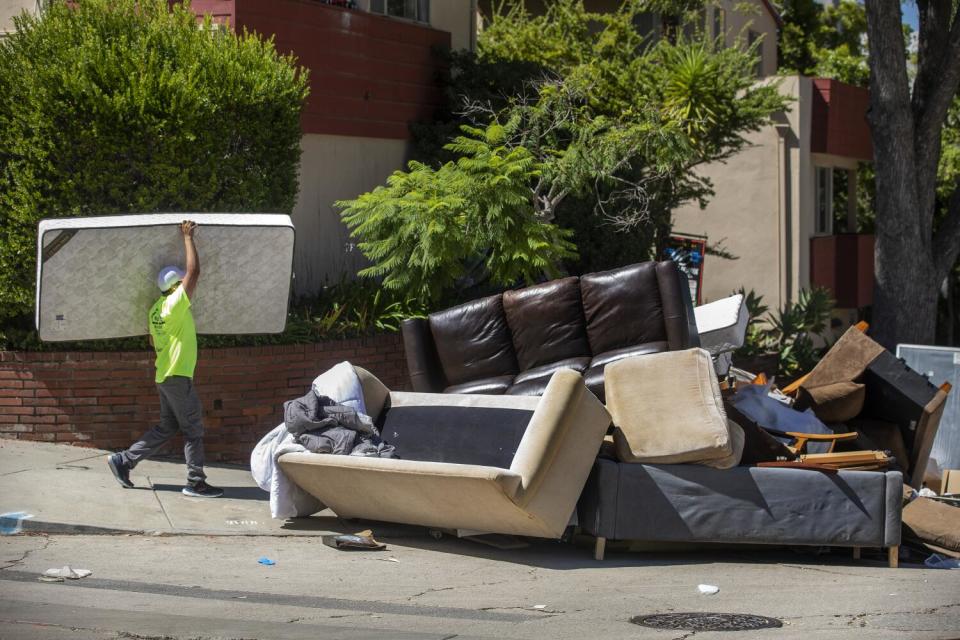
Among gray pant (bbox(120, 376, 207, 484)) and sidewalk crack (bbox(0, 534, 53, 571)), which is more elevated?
gray pant (bbox(120, 376, 207, 484))

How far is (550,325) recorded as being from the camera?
34.0 feet

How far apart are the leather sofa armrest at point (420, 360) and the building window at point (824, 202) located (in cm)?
1501

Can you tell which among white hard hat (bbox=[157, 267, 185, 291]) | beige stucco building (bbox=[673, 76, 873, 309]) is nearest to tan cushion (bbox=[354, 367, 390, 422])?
white hard hat (bbox=[157, 267, 185, 291])

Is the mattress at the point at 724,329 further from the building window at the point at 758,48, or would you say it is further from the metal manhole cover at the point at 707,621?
the building window at the point at 758,48

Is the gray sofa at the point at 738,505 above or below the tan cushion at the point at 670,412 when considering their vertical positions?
below

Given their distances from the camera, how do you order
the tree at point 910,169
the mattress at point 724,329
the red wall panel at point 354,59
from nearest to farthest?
the mattress at point 724,329
the red wall panel at point 354,59
the tree at point 910,169

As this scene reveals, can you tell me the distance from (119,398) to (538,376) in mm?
3744

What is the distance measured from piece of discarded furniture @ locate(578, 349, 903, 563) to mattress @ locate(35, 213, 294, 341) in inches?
140

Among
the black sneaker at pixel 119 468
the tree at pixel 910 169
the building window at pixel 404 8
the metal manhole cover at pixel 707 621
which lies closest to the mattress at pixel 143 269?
the black sneaker at pixel 119 468

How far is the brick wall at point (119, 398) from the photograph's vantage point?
10453 millimetres

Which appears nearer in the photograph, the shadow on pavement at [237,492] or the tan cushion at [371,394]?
the tan cushion at [371,394]

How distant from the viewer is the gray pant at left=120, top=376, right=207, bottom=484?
9.37 metres

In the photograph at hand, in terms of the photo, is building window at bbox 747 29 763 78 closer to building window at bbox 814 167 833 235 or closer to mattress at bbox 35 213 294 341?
building window at bbox 814 167 833 235

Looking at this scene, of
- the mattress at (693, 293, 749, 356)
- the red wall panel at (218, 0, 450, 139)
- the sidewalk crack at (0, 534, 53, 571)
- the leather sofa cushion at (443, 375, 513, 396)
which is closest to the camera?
the sidewalk crack at (0, 534, 53, 571)
